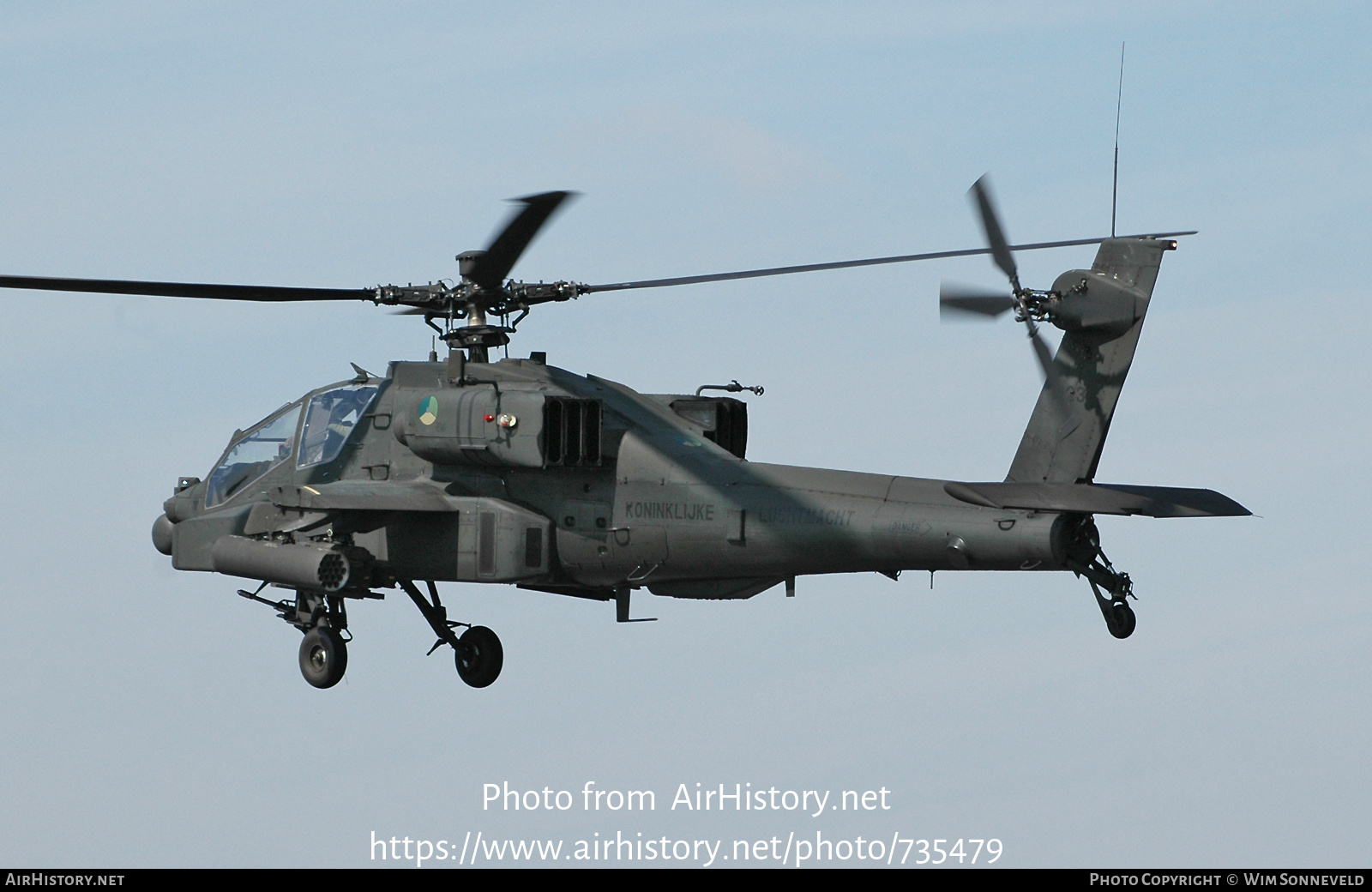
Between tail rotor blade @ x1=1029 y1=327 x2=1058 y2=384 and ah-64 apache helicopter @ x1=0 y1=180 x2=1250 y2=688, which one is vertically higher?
tail rotor blade @ x1=1029 y1=327 x2=1058 y2=384

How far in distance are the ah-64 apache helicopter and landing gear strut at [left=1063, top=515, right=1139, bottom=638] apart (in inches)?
0.9

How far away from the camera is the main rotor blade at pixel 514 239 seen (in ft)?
65.6

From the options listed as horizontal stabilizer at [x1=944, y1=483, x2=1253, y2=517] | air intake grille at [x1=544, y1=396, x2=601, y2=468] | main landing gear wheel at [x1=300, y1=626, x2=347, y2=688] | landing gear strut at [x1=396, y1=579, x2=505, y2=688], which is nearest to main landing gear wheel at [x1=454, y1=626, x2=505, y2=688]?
landing gear strut at [x1=396, y1=579, x2=505, y2=688]

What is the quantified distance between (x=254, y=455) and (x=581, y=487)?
186 inches

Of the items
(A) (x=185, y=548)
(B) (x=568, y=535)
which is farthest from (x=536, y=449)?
(A) (x=185, y=548)

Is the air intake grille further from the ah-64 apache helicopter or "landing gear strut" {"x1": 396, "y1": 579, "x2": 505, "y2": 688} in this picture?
"landing gear strut" {"x1": 396, "y1": 579, "x2": 505, "y2": 688}

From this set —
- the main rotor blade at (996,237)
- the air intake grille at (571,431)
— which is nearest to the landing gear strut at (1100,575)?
the main rotor blade at (996,237)

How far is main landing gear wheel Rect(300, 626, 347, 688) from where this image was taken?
22578 mm

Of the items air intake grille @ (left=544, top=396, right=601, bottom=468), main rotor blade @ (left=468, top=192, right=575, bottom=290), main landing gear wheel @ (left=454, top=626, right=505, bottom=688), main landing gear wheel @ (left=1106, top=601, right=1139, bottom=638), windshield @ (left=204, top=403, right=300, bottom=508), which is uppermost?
main rotor blade @ (left=468, top=192, right=575, bottom=290)

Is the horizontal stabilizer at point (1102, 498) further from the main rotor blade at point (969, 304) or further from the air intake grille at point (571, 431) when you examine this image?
the air intake grille at point (571, 431)

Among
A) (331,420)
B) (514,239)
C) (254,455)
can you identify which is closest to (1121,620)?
(514,239)

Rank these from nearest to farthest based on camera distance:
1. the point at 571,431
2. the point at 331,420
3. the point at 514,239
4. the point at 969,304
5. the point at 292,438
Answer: the point at 969,304 < the point at 514,239 < the point at 571,431 < the point at 331,420 < the point at 292,438

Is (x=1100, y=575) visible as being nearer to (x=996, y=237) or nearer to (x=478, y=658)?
(x=996, y=237)

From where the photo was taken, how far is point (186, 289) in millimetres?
20562
